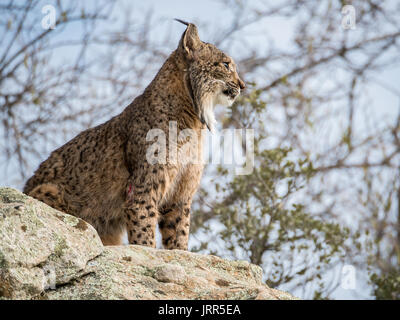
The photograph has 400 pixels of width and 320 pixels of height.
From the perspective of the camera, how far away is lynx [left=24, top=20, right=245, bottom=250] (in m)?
6.92

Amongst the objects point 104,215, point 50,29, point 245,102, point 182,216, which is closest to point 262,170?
point 245,102

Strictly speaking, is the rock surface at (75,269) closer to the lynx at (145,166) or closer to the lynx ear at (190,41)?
the lynx at (145,166)

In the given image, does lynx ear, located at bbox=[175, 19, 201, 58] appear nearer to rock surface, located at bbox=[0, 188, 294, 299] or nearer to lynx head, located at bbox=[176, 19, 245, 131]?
lynx head, located at bbox=[176, 19, 245, 131]

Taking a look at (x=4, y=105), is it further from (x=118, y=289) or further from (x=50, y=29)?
(x=118, y=289)

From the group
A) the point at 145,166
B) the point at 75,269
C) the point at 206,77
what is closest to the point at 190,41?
the point at 206,77

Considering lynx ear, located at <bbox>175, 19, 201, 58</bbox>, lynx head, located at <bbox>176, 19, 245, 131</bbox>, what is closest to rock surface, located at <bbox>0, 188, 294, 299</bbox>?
lynx head, located at <bbox>176, 19, 245, 131</bbox>

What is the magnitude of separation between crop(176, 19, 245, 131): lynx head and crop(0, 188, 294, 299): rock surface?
8.31 feet

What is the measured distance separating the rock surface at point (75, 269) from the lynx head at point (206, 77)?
2.53m

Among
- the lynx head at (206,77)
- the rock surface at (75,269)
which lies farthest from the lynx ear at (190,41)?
the rock surface at (75,269)

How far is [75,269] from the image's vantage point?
179 inches

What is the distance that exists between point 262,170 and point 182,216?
248 cm

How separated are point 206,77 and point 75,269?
3.38 m

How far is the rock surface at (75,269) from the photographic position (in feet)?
14.0

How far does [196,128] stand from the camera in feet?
24.0
